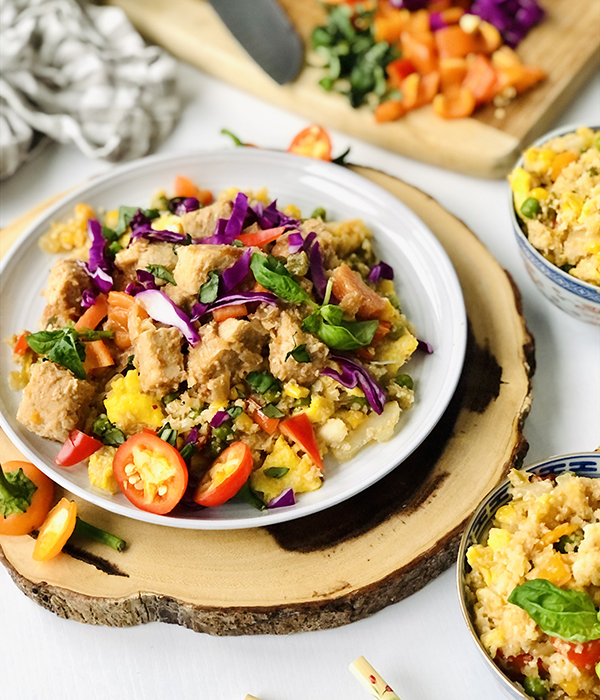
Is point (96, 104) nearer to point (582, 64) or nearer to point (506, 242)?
point (506, 242)

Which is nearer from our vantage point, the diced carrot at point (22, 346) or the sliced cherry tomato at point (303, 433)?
the sliced cherry tomato at point (303, 433)

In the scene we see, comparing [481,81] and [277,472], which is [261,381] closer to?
[277,472]

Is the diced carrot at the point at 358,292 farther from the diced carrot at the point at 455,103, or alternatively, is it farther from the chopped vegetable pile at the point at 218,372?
the diced carrot at the point at 455,103

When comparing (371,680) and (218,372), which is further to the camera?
(218,372)

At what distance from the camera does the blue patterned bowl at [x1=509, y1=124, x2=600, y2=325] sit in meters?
3.95

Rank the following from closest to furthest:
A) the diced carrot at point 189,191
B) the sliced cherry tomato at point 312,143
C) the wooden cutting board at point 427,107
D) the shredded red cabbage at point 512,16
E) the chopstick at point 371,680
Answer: the chopstick at point 371,680, the diced carrot at point 189,191, the sliced cherry tomato at point 312,143, the wooden cutting board at point 427,107, the shredded red cabbage at point 512,16

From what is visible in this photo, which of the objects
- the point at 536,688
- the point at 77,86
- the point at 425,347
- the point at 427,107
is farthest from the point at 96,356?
the point at 427,107

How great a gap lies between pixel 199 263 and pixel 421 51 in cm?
296

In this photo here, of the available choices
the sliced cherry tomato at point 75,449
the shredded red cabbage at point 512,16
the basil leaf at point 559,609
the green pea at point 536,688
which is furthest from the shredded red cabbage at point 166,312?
the shredded red cabbage at point 512,16

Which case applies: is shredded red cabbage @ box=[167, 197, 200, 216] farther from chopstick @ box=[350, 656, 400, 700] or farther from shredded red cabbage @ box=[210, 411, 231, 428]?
chopstick @ box=[350, 656, 400, 700]

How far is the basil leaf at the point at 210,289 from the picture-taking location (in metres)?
3.86

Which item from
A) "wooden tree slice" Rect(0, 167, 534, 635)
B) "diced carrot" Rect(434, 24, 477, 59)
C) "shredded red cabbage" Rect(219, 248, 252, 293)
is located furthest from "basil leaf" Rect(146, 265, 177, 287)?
"diced carrot" Rect(434, 24, 477, 59)

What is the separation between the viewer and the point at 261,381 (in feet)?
12.6

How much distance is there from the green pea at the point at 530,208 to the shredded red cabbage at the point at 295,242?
1251 mm
